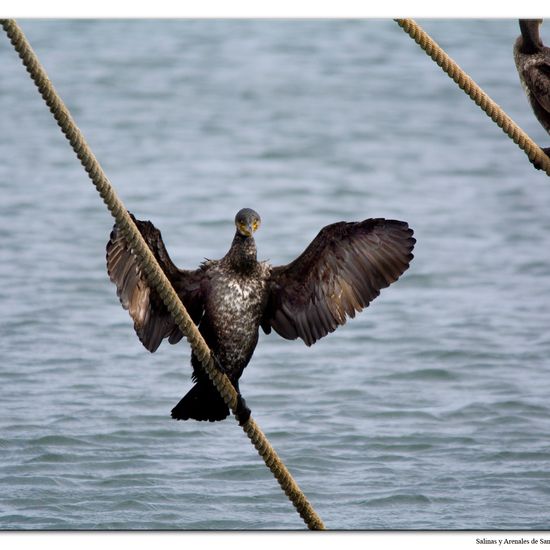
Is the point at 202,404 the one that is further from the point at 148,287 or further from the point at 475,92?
the point at 475,92

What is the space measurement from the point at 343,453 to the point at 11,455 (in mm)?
2186

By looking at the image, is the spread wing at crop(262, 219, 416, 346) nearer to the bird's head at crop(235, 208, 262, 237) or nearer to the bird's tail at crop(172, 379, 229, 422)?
the bird's head at crop(235, 208, 262, 237)

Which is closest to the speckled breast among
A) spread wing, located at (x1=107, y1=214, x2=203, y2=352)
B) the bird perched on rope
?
the bird perched on rope

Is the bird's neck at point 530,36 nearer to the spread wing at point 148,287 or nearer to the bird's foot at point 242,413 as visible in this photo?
the spread wing at point 148,287

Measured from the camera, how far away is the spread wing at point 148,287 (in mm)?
6137

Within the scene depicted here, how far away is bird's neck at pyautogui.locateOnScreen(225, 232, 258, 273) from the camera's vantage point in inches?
258

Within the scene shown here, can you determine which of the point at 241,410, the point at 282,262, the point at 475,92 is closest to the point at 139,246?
the point at 241,410

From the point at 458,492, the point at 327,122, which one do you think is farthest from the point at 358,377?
the point at 327,122

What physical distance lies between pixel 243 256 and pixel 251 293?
17 cm

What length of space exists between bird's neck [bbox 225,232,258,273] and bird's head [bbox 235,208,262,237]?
0.02 meters

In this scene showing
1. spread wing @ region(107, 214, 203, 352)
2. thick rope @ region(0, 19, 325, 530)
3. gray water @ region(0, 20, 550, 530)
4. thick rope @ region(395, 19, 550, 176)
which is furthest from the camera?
gray water @ region(0, 20, 550, 530)

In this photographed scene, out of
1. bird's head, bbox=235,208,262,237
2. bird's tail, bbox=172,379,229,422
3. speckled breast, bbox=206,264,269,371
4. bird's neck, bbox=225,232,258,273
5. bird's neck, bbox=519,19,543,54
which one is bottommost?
bird's tail, bbox=172,379,229,422

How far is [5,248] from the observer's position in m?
15.3

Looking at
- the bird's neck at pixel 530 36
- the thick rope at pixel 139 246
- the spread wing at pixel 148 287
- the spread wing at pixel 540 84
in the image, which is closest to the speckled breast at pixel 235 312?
the spread wing at pixel 148 287
